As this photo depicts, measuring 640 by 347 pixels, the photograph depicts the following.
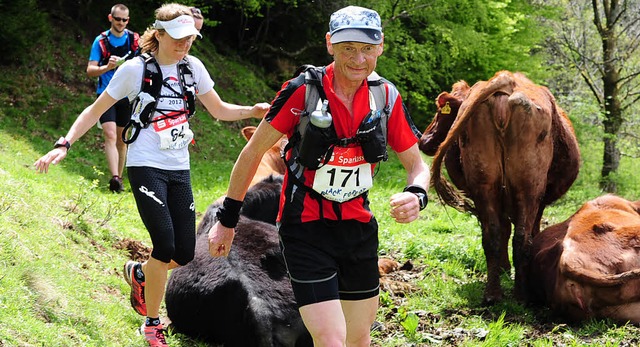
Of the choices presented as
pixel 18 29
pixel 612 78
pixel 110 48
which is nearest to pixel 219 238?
pixel 110 48

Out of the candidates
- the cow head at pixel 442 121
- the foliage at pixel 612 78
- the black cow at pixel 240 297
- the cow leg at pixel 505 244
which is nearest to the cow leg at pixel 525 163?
the cow leg at pixel 505 244

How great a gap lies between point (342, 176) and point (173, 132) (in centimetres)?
173

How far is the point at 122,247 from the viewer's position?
7699mm

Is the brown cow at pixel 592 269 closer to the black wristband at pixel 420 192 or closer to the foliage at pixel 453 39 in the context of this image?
the black wristband at pixel 420 192

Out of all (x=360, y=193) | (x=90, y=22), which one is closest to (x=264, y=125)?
(x=360, y=193)

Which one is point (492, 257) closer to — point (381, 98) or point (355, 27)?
point (381, 98)

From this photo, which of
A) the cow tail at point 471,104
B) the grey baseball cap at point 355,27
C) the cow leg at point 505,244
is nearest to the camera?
the grey baseball cap at point 355,27

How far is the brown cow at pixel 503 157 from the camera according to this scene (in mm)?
6871

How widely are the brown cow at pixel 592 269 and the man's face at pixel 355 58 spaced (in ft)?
10.0

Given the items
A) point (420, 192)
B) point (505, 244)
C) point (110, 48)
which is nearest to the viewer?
point (420, 192)

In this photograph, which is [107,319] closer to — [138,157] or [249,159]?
[138,157]

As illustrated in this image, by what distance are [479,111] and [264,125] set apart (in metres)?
3.42

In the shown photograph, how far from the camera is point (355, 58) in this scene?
3939mm

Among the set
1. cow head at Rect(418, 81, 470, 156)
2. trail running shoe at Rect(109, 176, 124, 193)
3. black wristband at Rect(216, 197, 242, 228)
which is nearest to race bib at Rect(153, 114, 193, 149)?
black wristband at Rect(216, 197, 242, 228)
